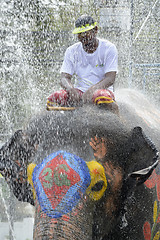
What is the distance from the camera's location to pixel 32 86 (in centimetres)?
1030

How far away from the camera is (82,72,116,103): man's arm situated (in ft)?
7.72

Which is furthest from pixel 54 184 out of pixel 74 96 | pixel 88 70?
pixel 88 70

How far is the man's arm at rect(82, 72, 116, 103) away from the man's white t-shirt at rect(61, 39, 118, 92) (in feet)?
0.16

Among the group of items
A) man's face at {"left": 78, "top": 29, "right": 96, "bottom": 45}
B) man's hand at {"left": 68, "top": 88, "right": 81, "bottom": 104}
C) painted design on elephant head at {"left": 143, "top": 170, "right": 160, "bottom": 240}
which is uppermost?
man's face at {"left": 78, "top": 29, "right": 96, "bottom": 45}

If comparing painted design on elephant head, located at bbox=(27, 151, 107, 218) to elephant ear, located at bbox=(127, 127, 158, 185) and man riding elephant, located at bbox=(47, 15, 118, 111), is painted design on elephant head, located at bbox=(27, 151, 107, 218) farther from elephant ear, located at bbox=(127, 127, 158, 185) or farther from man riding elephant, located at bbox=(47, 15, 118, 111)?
man riding elephant, located at bbox=(47, 15, 118, 111)

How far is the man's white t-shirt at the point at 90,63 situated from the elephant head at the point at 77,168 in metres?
0.54

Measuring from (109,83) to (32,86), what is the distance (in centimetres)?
801

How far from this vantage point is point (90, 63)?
268 cm

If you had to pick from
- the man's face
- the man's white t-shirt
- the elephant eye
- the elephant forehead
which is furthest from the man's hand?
the elephant eye

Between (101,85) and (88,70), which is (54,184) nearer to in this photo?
(101,85)

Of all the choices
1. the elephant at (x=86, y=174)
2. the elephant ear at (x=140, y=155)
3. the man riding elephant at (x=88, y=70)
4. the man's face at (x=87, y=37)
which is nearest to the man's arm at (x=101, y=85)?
the man riding elephant at (x=88, y=70)

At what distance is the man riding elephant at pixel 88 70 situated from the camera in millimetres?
2314

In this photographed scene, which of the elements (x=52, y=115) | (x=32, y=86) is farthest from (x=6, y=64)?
(x=52, y=115)

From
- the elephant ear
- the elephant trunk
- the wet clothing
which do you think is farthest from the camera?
the wet clothing
